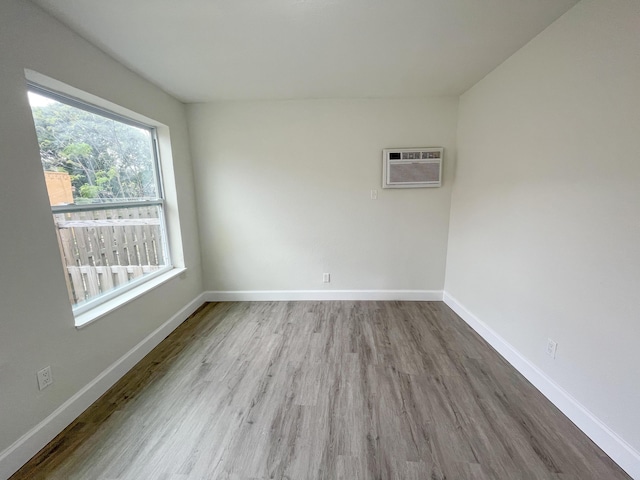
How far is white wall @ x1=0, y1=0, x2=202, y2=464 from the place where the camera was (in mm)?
1256

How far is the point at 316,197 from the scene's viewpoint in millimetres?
3045

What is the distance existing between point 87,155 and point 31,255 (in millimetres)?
850

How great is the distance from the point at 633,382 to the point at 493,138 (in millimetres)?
1907

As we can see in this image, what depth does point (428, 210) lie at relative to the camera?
119 inches

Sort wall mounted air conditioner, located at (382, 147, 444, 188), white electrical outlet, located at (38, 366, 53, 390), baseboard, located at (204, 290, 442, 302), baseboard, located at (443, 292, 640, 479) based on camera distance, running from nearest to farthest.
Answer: baseboard, located at (443, 292, 640, 479), white electrical outlet, located at (38, 366, 53, 390), wall mounted air conditioner, located at (382, 147, 444, 188), baseboard, located at (204, 290, 442, 302)

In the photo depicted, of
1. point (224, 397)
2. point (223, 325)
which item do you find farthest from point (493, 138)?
point (223, 325)

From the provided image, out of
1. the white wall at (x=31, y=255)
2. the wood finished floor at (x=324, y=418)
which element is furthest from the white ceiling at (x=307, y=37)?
the wood finished floor at (x=324, y=418)

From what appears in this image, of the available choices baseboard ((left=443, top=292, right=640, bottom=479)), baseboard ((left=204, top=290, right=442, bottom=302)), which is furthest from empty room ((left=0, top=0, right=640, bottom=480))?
baseboard ((left=204, top=290, right=442, bottom=302))

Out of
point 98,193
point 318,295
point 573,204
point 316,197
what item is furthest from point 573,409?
point 98,193

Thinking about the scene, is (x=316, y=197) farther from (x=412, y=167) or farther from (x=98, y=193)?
(x=98, y=193)

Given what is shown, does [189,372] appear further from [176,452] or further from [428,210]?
[428,210]

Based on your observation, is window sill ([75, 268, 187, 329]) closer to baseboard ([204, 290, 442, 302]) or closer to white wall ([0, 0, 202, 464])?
white wall ([0, 0, 202, 464])

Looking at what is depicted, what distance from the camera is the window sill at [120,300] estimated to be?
1687 millimetres

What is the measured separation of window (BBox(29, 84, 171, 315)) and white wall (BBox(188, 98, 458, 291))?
69cm
